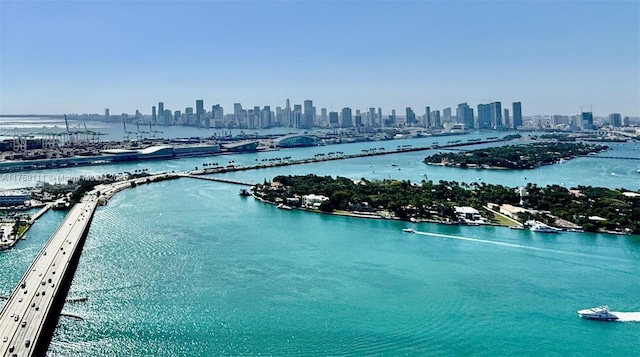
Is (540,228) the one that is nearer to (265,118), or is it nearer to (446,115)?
(265,118)

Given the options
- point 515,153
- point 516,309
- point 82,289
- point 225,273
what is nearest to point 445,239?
point 516,309

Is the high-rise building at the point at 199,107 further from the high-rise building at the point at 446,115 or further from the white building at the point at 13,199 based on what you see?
the white building at the point at 13,199

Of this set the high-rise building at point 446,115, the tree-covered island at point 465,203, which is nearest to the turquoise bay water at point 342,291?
the tree-covered island at point 465,203

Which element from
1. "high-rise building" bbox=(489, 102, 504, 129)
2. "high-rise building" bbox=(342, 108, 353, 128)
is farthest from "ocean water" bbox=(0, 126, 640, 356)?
"high-rise building" bbox=(489, 102, 504, 129)

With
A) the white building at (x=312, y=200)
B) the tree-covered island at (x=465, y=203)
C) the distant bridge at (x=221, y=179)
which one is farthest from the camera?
the distant bridge at (x=221, y=179)

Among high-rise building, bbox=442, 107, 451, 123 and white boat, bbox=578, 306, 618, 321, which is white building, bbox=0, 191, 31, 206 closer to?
white boat, bbox=578, 306, 618, 321

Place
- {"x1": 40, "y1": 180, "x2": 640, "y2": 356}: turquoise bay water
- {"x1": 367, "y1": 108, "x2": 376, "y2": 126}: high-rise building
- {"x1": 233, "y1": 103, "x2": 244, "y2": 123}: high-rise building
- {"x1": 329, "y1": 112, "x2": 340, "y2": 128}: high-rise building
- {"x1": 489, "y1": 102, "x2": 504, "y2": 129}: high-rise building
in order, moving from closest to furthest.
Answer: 1. {"x1": 40, "y1": 180, "x2": 640, "y2": 356}: turquoise bay water
2. {"x1": 489, "y1": 102, "x2": 504, "y2": 129}: high-rise building
3. {"x1": 329, "y1": 112, "x2": 340, "y2": 128}: high-rise building
4. {"x1": 233, "y1": 103, "x2": 244, "y2": 123}: high-rise building
5. {"x1": 367, "y1": 108, "x2": 376, "y2": 126}: high-rise building

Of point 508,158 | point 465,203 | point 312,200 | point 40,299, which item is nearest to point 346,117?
point 508,158

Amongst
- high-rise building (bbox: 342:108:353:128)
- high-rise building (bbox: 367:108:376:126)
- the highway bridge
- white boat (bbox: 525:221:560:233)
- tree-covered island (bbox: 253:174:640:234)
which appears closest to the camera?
the highway bridge
